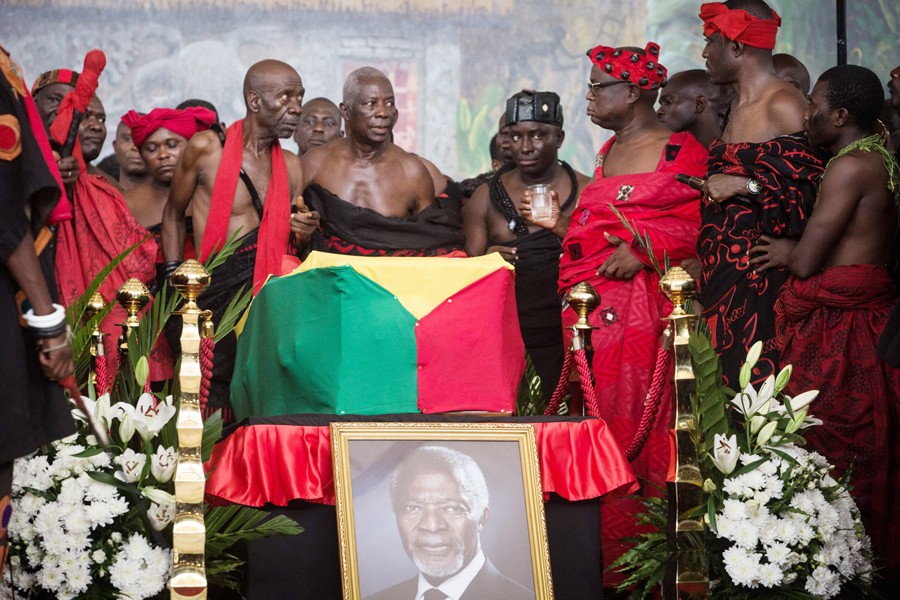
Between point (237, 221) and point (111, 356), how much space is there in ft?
3.01

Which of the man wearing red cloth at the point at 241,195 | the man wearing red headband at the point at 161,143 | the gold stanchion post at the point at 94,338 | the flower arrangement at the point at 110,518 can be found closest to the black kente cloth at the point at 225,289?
the man wearing red cloth at the point at 241,195

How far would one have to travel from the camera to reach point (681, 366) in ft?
12.8

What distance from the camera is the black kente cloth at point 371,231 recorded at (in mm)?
6023

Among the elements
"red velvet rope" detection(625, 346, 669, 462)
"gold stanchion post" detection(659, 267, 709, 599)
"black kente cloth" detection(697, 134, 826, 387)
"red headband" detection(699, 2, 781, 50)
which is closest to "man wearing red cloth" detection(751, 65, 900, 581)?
"black kente cloth" detection(697, 134, 826, 387)

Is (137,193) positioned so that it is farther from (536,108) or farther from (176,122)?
(536,108)

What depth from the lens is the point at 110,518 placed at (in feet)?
12.0

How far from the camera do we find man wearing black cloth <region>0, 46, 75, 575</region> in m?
2.90

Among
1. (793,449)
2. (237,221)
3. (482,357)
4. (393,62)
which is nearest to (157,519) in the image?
(482,357)

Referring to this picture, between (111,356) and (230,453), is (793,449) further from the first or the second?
(111,356)

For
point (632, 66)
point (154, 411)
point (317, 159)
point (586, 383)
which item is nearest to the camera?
point (154, 411)

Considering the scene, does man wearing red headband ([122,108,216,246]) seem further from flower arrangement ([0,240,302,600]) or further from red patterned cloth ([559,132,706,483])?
flower arrangement ([0,240,302,600])

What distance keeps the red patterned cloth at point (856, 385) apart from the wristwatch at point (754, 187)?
0.44 metres

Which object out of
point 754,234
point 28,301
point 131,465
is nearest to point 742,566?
point 754,234

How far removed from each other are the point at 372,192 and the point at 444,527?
2.88 m
